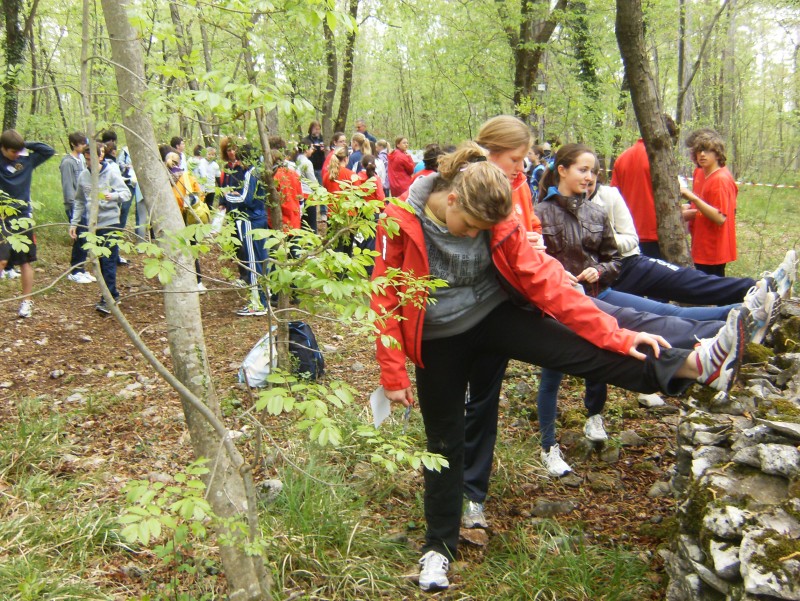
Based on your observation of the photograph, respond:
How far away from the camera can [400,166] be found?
13.0 meters

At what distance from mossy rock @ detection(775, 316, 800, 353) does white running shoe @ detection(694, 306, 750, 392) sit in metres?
1.50

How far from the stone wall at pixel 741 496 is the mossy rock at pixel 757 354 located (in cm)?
29

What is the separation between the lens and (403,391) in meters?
2.97

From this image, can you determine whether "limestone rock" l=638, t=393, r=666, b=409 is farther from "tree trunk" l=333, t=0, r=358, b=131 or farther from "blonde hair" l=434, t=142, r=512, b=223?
"tree trunk" l=333, t=0, r=358, b=131

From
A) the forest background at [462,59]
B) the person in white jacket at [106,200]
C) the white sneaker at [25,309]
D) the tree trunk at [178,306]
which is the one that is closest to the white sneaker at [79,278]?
the person in white jacket at [106,200]

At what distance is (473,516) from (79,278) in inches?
303

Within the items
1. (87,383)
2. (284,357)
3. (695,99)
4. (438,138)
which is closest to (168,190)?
(284,357)

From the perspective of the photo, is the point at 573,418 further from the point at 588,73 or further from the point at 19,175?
the point at 588,73

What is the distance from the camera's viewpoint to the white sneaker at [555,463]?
4.21 meters

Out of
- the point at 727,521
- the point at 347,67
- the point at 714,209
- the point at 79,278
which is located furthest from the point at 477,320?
the point at 347,67

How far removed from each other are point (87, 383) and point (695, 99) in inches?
A: 791

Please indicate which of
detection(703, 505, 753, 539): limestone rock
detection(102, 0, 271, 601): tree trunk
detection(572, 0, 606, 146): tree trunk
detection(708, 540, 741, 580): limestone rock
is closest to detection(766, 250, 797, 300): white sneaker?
detection(703, 505, 753, 539): limestone rock

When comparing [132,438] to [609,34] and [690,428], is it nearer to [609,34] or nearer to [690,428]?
[690,428]

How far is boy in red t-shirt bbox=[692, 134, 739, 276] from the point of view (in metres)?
5.55
